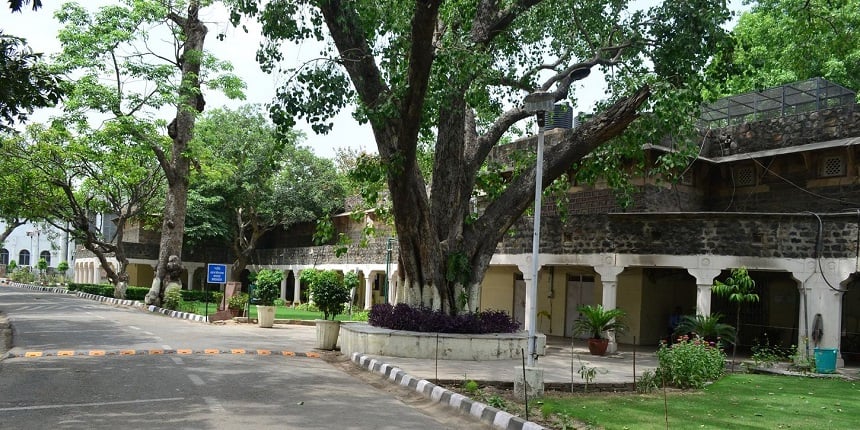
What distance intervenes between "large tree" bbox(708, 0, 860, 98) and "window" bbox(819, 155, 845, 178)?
8.27 feet

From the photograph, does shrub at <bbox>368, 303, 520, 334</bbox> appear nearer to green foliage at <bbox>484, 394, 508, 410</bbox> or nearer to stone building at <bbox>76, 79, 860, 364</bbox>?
stone building at <bbox>76, 79, 860, 364</bbox>

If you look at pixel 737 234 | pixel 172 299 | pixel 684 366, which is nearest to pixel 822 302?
pixel 737 234

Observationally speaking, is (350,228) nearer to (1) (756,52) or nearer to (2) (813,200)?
(1) (756,52)

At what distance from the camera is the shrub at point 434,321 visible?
14.5 meters

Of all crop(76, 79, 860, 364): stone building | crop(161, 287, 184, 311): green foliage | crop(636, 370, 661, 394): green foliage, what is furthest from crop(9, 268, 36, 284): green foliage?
crop(636, 370, 661, 394): green foliage

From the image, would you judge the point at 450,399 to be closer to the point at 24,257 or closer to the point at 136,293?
the point at 136,293

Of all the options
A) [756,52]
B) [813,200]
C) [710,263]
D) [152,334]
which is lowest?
[152,334]

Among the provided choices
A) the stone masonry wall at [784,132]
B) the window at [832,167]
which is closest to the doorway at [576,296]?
the stone masonry wall at [784,132]

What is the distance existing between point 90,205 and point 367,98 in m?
27.6

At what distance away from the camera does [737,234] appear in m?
16.6

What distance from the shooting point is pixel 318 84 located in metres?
13.7

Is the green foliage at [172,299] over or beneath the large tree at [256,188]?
beneath

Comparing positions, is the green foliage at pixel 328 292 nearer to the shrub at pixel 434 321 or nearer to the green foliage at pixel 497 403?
the shrub at pixel 434 321

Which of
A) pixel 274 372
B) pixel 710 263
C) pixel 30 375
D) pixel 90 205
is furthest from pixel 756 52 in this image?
pixel 90 205
